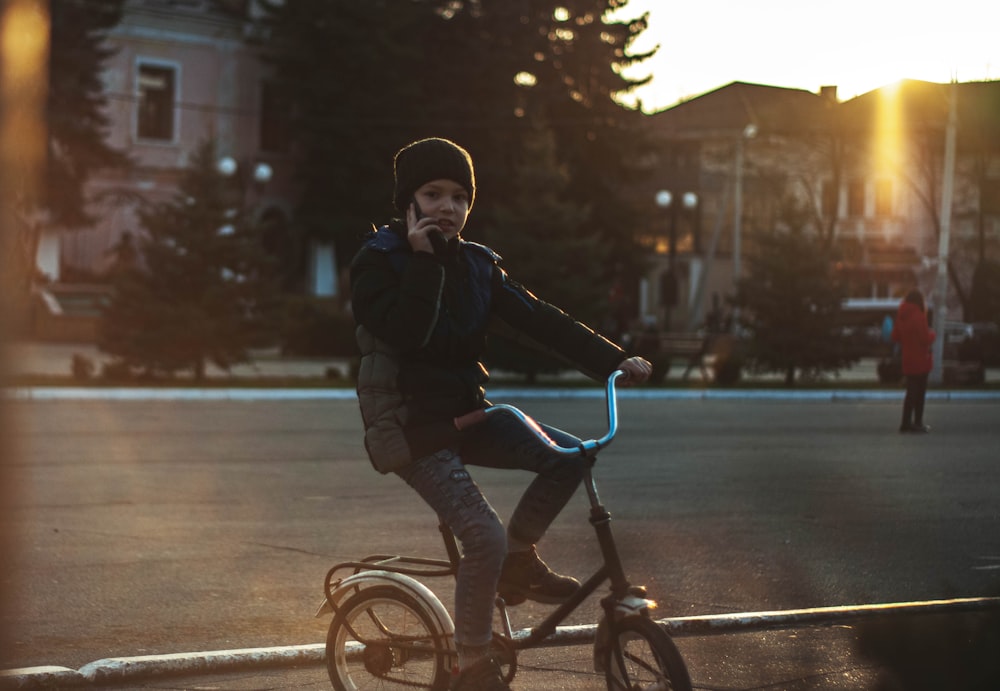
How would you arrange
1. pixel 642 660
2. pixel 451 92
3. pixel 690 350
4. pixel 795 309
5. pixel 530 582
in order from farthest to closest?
pixel 451 92, pixel 690 350, pixel 795 309, pixel 530 582, pixel 642 660

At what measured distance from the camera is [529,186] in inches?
1182

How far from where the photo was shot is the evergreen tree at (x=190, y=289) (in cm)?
2561

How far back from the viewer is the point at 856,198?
2977 inches

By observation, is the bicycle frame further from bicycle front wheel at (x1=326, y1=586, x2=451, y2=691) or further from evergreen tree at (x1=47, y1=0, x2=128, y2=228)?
evergreen tree at (x1=47, y1=0, x2=128, y2=228)

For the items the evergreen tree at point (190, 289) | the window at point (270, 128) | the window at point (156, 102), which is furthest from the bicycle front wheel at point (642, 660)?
the window at point (270, 128)

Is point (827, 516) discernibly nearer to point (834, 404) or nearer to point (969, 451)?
point (969, 451)

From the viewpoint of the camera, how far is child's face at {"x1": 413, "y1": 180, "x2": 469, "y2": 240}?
4.72 meters

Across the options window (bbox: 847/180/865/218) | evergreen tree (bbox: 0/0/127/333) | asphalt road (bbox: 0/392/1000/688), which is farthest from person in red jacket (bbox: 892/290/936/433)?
window (bbox: 847/180/865/218)

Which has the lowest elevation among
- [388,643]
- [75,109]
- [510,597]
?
[388,643]

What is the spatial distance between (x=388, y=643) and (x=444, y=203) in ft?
4.76

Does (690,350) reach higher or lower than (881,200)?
lower

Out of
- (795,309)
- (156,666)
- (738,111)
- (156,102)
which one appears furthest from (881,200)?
(156,666)

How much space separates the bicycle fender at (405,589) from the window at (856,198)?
238ft

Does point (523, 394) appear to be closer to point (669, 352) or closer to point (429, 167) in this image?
point (669, 352)
